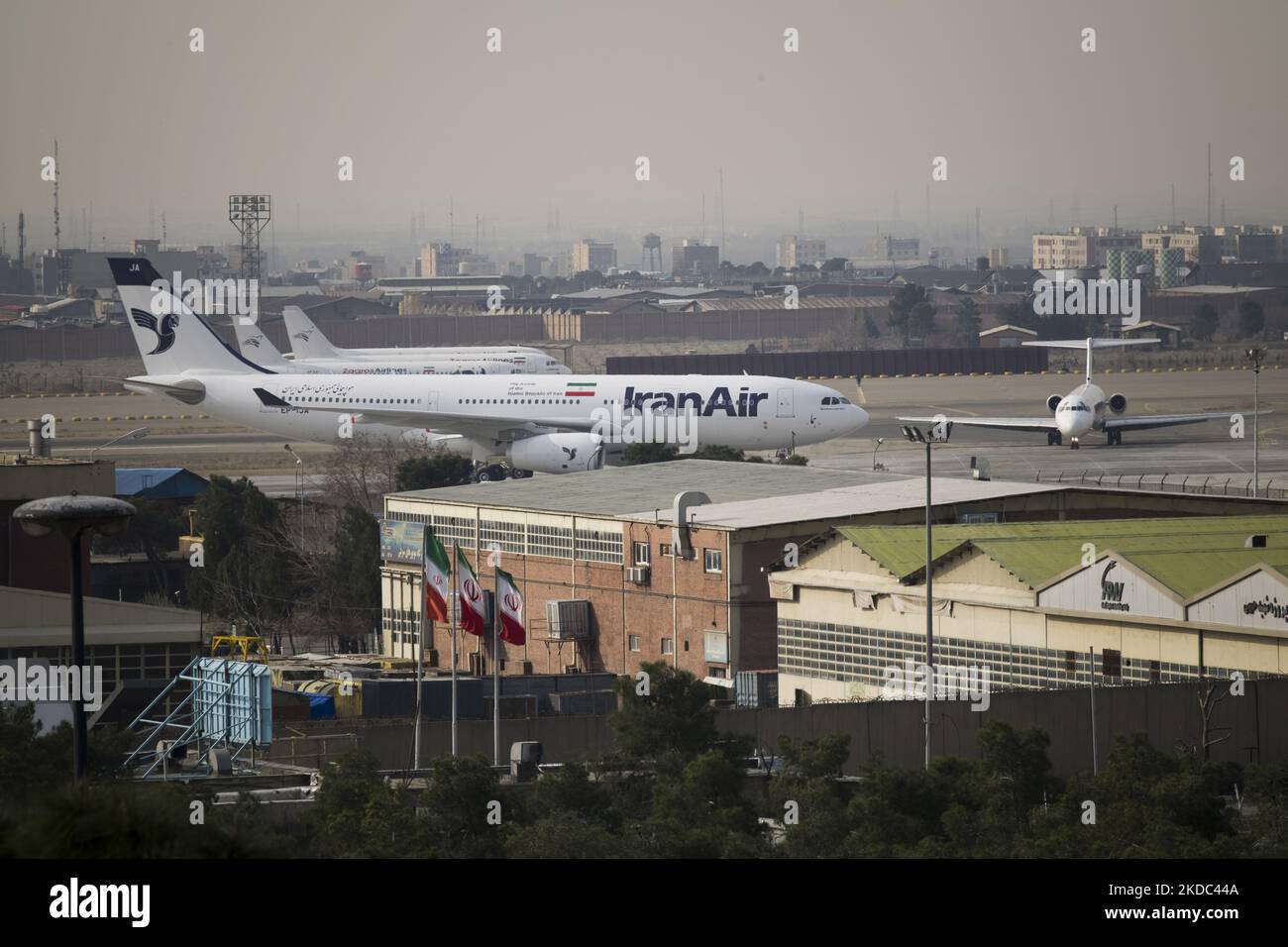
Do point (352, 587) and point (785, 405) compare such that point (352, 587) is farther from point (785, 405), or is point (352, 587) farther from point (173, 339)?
point (173, 339)

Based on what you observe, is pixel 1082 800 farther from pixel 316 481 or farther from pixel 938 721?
pixel 316 481

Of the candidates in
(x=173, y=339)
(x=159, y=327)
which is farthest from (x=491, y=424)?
(x=159, y=327)

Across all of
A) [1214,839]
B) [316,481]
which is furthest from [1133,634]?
[316,481]

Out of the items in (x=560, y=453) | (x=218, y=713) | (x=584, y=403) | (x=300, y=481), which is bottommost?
(x=218, y=713)

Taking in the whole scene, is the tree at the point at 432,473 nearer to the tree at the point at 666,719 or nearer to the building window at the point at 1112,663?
the building window at the point at 1112,663

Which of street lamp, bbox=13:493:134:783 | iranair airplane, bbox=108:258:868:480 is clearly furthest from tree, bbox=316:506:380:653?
street lamp, bbox=13:493:134:783

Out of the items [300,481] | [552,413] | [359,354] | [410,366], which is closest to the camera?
[552,413]
